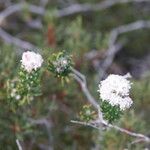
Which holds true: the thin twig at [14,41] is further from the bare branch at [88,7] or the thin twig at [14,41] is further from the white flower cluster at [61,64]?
the white flower cluster at [61,64]

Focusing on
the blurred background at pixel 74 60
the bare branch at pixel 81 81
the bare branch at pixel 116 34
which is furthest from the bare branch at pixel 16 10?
the bare branch at pixel 81 81

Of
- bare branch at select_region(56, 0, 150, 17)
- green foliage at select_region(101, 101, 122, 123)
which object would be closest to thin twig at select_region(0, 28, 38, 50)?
bare branch at select_region(56, 0, 150, 17)

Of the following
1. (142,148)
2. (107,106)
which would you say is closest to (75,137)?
(142,148)

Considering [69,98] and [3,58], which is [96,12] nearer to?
[69,98]

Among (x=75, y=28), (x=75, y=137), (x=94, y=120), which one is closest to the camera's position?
(x=94, y=120)

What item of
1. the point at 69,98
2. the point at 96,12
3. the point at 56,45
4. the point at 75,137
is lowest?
the point at 75,137

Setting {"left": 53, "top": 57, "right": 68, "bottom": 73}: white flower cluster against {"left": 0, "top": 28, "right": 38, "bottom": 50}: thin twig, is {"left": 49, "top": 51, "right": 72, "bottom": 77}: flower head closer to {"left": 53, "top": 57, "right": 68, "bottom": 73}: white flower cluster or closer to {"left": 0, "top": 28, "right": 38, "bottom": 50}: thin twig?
{"left": 53, "top": 57, "right": 68, "bottom": 73}: white flower cluster
